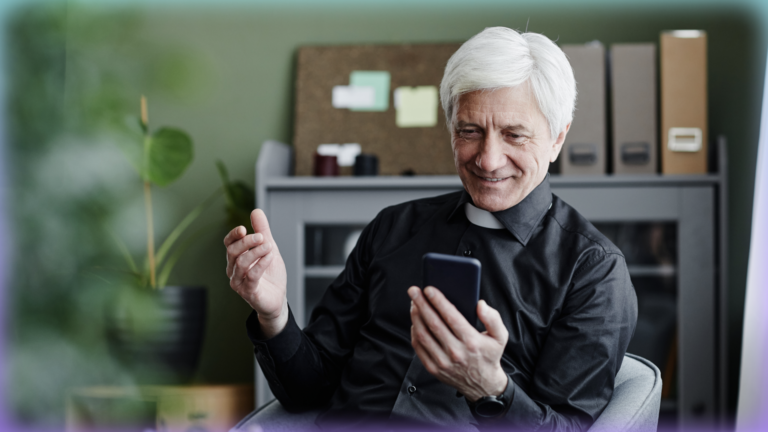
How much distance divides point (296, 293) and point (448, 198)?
38.5 inches

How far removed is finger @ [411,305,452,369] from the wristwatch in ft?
0.26

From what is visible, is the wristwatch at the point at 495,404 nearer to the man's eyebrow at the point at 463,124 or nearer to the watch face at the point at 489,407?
the watch face at the point at 489,407

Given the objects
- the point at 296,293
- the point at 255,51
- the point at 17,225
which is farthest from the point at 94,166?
the point at 296,293

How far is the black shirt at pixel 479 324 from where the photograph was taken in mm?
903

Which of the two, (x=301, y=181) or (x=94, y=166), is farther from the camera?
(x=94, y=166)

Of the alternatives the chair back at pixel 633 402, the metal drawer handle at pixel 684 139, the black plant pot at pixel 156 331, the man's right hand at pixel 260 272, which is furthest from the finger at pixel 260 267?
the metal drawer handle at pixel 684 139

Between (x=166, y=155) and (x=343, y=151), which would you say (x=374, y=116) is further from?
(x=166, y=155)

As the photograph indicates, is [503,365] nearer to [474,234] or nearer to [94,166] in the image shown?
[474,234]

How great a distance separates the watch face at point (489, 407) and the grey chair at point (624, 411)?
0.16 m

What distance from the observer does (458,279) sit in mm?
795

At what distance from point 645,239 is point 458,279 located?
4.61ft

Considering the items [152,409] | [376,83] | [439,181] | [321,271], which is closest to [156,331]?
[152,409]

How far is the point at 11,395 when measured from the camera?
1.98 m

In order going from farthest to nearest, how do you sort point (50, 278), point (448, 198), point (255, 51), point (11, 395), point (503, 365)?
point (255, 51)
point (50, 278)
point (11, 395)
point (448, 198)
point (503, 365)
